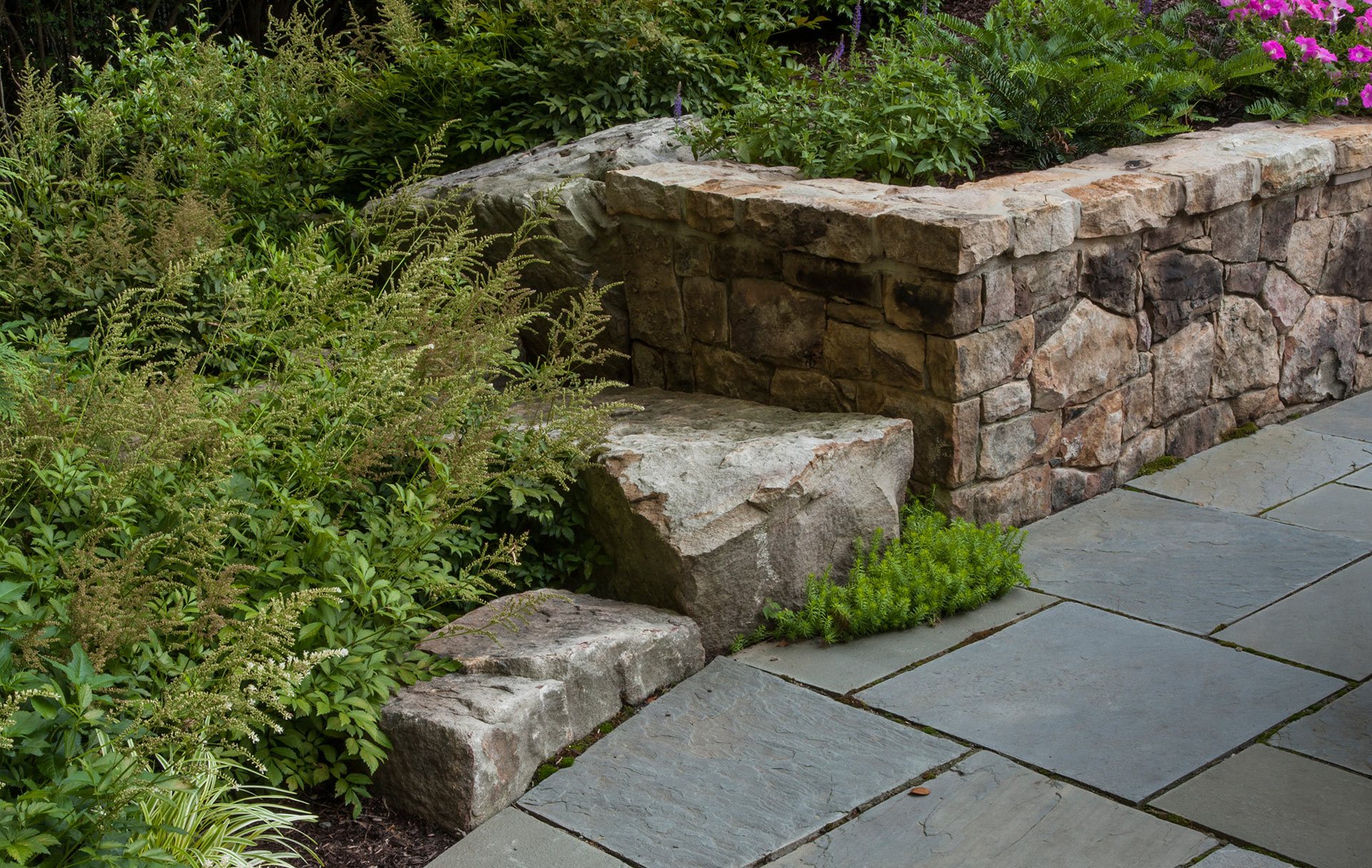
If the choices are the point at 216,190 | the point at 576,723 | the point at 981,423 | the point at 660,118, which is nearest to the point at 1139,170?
the point at 981,423

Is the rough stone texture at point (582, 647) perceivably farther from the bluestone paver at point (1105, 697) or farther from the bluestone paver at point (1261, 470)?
the bluestone paver at point (1261, 470)

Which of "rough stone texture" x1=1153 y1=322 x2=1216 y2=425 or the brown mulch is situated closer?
the brown mulch

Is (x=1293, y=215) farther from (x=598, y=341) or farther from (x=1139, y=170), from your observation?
(x=598, y=341)

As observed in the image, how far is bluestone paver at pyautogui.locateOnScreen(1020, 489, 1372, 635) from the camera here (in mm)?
3611

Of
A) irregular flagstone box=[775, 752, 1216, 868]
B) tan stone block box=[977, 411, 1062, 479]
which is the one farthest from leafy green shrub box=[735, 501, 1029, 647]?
irregular flagstone box=[775, 752, 1216, 868]

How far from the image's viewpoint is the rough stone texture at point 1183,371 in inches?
181

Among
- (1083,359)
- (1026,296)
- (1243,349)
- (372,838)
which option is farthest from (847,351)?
(372,838)

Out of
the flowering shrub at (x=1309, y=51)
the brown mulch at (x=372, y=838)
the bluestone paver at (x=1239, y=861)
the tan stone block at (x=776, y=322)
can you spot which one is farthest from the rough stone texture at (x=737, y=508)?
the flowering shrub at (x=1309, y=51)

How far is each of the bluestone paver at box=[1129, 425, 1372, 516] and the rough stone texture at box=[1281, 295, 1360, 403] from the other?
0.25m

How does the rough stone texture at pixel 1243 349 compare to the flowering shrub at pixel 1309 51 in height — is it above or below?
below

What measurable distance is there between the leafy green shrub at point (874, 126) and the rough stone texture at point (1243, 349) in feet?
3.69

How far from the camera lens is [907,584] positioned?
3547 mm

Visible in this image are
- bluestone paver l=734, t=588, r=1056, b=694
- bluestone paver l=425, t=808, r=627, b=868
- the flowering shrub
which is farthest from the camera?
the flowering shrub

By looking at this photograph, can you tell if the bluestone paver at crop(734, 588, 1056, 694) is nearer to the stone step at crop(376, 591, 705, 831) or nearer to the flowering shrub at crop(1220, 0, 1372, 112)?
the stone step at crop(376, 591, 705, 831)
